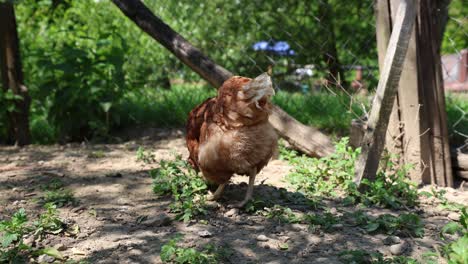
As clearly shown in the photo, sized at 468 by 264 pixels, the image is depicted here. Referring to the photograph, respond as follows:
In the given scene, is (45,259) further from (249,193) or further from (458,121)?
(458,121)

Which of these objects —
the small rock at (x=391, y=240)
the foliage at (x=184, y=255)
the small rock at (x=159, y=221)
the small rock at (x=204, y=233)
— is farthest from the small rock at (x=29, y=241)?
the small rock at (x=391, y=240)

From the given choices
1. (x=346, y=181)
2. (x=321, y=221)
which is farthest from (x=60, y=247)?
(x=346, y=181)

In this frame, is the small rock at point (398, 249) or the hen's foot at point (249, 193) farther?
the hen's foot at point (249, 193)

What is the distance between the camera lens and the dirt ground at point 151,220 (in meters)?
2.35

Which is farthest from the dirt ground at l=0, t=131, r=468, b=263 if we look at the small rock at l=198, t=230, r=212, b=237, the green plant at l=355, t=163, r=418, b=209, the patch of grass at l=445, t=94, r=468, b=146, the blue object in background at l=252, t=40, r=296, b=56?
the blue object in background at l=252, t=40, r=296, b=56

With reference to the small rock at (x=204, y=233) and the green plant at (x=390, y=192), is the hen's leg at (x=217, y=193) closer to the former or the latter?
the small rock at (x=204, y=233)

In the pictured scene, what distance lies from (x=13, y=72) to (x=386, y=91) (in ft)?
10.8

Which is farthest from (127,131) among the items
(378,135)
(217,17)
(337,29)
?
(378,135)

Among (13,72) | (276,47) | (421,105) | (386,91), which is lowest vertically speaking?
(421,105)

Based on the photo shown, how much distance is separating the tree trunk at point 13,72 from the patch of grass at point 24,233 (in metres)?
2.23

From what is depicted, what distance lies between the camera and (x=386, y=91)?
3.02 m

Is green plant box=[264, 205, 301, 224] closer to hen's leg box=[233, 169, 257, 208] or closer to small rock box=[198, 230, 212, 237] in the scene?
hen's leg box=[233, 169, 257, 208]

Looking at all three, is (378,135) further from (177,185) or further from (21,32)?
(21,32)

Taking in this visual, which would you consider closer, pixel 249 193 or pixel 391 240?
pixel 391 240
